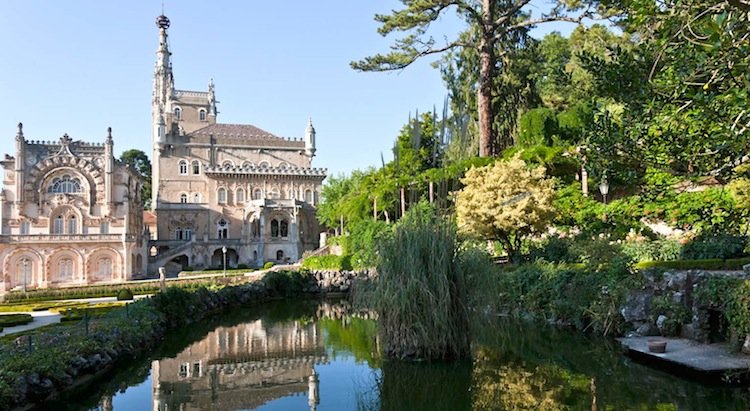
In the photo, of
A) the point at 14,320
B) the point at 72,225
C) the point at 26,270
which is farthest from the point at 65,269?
the point at 14,320

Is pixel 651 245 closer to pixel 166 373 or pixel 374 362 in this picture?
pixel 374 362

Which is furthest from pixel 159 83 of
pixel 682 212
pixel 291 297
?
pixel 682 212

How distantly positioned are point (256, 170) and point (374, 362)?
36030 mm

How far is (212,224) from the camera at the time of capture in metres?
41.9

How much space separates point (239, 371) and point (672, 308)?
294 inches

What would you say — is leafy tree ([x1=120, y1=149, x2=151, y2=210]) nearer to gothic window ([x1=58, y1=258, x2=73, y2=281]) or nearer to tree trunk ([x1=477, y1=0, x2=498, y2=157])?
gothic window ([x1=58, y1=258, x2=73, y2=281])

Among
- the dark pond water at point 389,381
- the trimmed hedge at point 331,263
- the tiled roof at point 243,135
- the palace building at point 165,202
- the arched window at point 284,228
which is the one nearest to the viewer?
the dark pond water at point 389,381

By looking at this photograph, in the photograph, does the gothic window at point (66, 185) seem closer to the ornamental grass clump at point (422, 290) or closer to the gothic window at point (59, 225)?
the gothic window at point (59, 225)

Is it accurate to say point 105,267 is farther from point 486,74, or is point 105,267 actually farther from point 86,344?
point 86,344

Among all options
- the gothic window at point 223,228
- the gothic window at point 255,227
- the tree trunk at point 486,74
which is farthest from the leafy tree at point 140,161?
the tree trunk at point 486,74

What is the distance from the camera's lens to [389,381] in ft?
24.3

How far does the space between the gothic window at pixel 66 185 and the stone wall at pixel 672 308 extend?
33815 mm

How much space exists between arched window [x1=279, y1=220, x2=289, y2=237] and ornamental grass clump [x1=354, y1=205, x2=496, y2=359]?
34614 millimetres

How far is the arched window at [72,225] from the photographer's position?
113 ft
